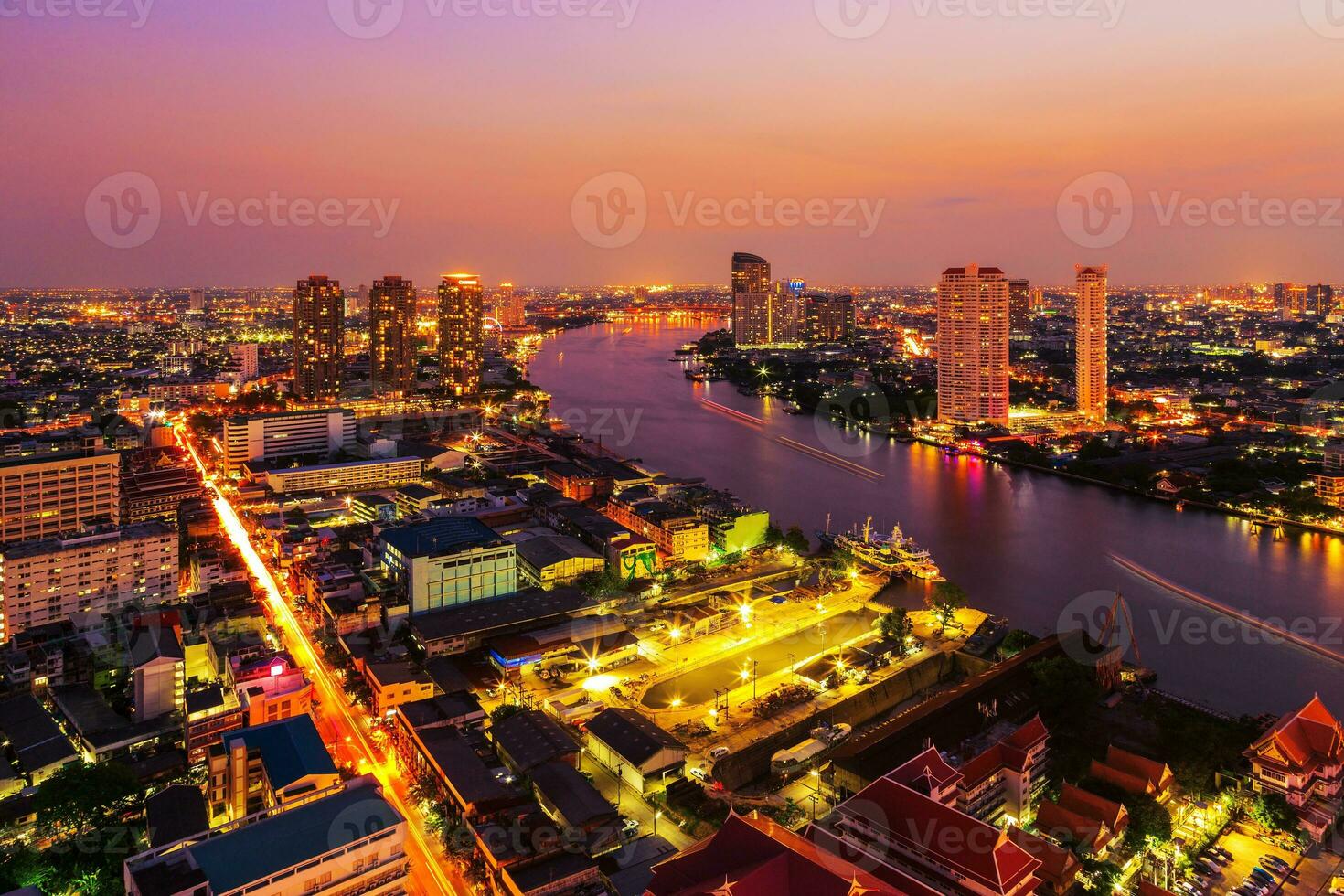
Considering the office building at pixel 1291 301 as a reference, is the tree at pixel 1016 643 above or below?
below

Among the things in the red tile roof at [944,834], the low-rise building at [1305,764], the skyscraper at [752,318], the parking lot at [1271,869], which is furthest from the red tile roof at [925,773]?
the skyscraper at [752,318]

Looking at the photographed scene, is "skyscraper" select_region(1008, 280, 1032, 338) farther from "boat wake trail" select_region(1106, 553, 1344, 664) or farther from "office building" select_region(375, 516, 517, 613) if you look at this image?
"office building" select_region(375, 516, 517, 613)

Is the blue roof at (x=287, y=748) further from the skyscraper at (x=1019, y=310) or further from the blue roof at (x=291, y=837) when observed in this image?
the skyscraper at (x=1019, y=310)

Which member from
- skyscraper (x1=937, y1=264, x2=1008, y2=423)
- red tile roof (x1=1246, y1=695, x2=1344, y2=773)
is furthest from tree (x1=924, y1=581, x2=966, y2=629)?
skyscraper (x1=937, y1=264, x2=1008, y2=423)

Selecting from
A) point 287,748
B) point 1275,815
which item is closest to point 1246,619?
point 1275,815

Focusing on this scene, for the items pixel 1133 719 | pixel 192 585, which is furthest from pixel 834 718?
pixel 192 585
